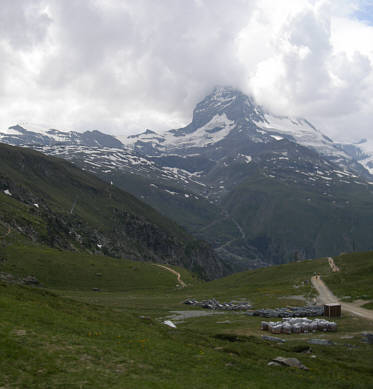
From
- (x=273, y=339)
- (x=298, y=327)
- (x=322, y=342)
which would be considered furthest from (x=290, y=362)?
(x=298, y=327)

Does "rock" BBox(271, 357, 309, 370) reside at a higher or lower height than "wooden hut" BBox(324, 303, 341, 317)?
lower

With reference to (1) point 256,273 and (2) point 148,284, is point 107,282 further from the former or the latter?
(1) point 256,273

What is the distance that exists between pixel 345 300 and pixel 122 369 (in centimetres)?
5824

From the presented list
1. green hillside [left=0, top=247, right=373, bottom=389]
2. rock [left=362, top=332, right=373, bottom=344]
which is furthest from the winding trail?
rock [left=362, top=332, right=373, bottom=344]

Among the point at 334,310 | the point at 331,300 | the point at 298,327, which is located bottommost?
the point at 298,327

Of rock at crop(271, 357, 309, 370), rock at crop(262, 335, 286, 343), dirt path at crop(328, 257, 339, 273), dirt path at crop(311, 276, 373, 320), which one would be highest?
dirt path at crop(328, 257, 339, 273)

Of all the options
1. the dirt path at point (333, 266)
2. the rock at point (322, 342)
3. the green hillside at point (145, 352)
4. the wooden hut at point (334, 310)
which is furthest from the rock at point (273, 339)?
the dirt path at point (333, 266)

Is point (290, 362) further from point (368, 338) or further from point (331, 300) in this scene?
point (331, 300)

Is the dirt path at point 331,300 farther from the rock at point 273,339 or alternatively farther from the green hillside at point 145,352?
the rock at point 273,339

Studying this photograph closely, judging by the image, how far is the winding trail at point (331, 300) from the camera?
6044 centimetres

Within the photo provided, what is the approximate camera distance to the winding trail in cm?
6044

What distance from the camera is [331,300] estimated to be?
75.6 metres

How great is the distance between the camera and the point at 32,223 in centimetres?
15412

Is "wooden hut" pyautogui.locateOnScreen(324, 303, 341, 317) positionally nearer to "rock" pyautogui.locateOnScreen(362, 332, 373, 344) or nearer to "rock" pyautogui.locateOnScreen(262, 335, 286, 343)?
"rock" pyautogui.locateOnScreen(362, 332, 373, 344)
